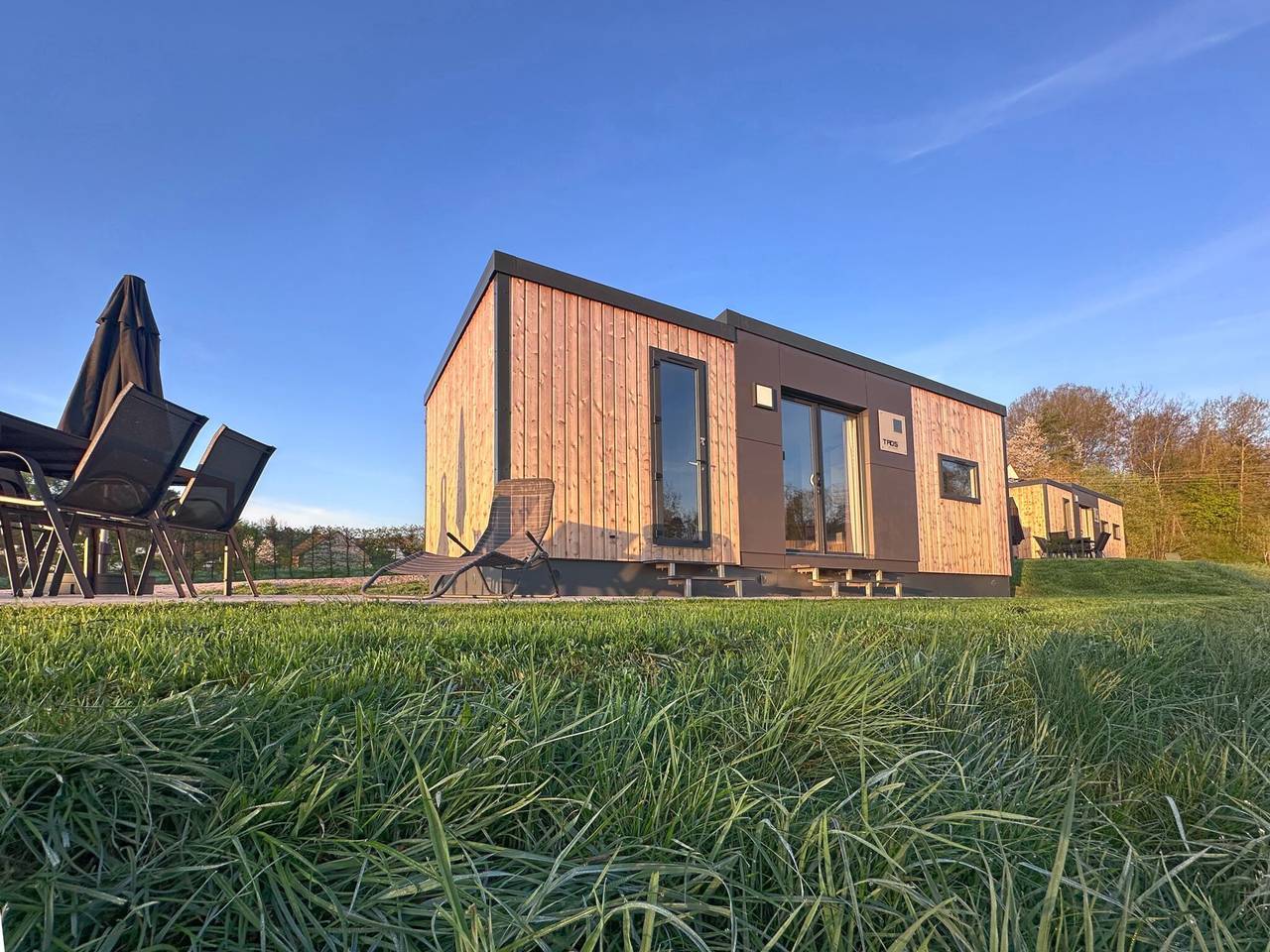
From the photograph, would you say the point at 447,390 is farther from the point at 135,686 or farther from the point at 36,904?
the point at 36,904

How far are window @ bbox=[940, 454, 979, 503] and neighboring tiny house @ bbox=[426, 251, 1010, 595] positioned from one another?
0.24 ft

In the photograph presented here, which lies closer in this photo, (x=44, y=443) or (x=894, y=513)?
(x=44, y=443)

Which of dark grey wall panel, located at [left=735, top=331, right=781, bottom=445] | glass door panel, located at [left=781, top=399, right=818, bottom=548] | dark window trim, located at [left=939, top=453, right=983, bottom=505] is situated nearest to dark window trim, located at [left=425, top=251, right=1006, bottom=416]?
dark grey wall panel, located at [left=735, top=331, right=781, bottom=445]

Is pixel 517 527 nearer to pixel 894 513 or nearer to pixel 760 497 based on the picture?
pixel 760 497

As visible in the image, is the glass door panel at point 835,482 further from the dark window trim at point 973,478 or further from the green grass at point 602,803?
the green grass at point 602,803

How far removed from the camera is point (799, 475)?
353 inches

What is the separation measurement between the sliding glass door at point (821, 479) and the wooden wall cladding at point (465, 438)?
159 inches

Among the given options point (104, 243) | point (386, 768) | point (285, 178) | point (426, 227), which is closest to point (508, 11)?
point (426, 227)

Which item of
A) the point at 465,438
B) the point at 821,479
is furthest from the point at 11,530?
the point at 821,479

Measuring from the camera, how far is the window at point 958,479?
1109 cm

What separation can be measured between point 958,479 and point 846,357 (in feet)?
11.9

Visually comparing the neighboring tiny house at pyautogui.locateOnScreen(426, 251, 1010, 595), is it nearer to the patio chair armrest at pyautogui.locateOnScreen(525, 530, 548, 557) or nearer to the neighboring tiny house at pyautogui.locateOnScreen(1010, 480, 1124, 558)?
the patio chair armrest at pyautogui.locateOnScreen(525, 530, 548, 557)

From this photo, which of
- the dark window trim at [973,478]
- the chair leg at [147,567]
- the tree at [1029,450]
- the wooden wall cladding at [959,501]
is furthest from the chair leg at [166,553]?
the tree at [1029,450]

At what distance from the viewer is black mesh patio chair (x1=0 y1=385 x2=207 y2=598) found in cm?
354
